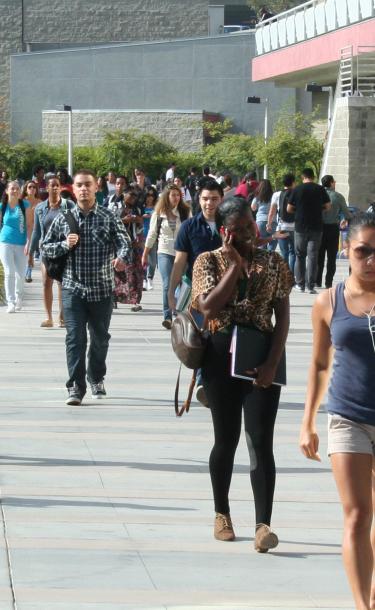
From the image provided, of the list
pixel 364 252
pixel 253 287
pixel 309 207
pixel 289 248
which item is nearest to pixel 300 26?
pixel 289 248

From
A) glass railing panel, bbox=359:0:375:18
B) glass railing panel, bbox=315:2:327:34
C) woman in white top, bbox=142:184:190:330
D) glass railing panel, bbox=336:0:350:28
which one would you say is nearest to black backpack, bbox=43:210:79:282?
woman in white top, bbox=142:184:190:330

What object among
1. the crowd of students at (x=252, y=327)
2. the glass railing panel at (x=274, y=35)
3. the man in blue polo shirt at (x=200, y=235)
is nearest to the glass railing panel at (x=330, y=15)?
the glass railing panel at (x=274, y=35)

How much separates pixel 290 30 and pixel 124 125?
16.1m

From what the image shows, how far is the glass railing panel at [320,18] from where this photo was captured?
146 ft

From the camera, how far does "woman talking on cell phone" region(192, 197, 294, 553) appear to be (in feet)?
22.3

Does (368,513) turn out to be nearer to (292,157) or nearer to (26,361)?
(26,361)

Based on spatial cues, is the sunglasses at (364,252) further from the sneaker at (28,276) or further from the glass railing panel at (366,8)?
the glass railing panel at (366,8)

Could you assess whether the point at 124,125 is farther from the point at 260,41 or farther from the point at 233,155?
the point at 260,41

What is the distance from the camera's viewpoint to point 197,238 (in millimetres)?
10742

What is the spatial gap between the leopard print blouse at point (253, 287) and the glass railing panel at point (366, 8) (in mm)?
33145

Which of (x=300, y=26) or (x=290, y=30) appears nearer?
(x=300, y=26)

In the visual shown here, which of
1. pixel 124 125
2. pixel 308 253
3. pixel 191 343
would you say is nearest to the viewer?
pixel 191 343

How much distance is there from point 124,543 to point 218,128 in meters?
56.1

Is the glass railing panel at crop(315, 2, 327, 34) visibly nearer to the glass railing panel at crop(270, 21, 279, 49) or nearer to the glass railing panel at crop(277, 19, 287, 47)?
the glass railing panel at crop(277, 19, 287, 47)
